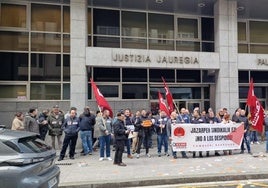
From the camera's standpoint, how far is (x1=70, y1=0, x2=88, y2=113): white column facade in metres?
16.1

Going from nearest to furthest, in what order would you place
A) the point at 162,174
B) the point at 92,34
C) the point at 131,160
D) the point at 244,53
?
the point at 162,174 < the point at 131,160 < the point at 92,34 < the point at 244,53

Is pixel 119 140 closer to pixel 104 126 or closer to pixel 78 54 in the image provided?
pixel 104 126

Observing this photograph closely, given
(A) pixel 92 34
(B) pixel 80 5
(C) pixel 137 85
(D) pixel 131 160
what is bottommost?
(D) pixel 131 160

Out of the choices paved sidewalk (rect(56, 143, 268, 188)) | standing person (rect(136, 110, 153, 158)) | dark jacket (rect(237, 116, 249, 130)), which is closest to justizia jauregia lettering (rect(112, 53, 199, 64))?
standing person (rect(136, 110, 153, 158))

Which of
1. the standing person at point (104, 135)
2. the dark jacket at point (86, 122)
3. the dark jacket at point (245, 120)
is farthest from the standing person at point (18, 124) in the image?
the dark jacket at point (245, 120)

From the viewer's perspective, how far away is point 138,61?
17094 millimetres

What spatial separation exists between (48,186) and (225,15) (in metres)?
15.2

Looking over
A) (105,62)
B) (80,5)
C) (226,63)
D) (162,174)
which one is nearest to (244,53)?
(226,63)

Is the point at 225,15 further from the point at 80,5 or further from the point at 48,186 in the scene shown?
the point at 48,186

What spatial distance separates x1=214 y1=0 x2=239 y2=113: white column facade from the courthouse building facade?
0.17ft

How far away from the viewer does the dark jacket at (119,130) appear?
35.8ft

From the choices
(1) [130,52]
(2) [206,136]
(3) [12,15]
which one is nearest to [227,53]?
(1) [130,52]

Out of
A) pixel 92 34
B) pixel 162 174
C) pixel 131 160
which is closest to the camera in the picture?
pixel 162 174

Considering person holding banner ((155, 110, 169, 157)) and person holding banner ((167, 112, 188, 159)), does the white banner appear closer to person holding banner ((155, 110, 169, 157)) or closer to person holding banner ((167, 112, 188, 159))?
person holding banner ((167, 112, 188, 159))
